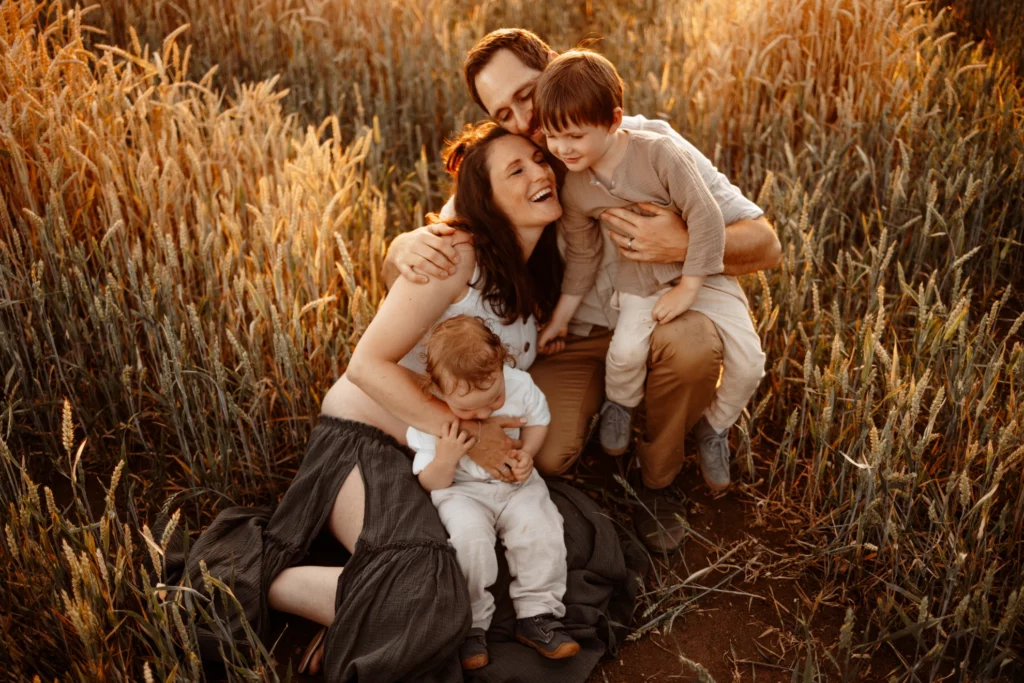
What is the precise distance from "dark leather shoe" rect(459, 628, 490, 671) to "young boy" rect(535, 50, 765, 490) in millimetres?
808

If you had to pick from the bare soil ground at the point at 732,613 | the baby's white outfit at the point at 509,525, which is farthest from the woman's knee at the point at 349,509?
the bare soil ground at the point at 732,613

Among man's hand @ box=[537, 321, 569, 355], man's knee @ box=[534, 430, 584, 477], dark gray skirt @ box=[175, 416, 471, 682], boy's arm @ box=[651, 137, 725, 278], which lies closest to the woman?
dark gray skirt @ box=[175, 416, 471, 682]

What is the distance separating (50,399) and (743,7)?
3356 millimetres

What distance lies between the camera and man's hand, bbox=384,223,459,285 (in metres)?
2.15

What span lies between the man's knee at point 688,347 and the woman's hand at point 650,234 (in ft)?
0.67

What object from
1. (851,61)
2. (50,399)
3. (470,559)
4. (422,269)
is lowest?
(470,559)

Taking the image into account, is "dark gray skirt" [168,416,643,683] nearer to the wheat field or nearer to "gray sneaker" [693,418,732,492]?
the wheat field

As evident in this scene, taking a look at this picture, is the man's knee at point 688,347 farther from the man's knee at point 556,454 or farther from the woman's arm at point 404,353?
the woman's arm at point 404,353

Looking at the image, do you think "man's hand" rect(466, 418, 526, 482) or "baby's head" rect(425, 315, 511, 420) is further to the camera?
"man's hand" rect(466, 418, 526, 482)

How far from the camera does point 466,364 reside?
2.05 meters

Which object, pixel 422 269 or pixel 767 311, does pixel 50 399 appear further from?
pixel 767 311

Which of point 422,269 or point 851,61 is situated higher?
point 851,61

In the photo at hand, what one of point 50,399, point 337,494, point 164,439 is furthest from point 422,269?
point 50,399

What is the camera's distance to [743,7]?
12.5 feet
